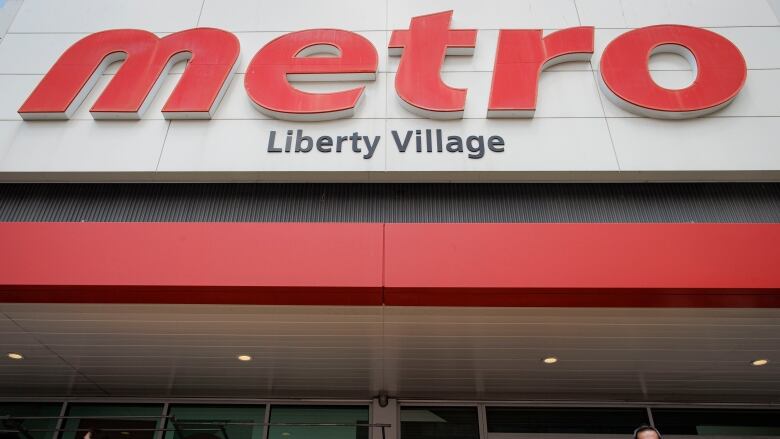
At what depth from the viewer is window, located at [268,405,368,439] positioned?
7340 millimetres

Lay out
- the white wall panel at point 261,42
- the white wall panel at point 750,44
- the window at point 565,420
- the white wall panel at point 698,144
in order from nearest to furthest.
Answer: the white wall panel at point 698,144 → the white wall panel at point 750,44 → the window at point 565,420 → the white wall panel at point 261,42

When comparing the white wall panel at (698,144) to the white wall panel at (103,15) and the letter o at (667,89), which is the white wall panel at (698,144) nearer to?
the letter o at (667,89)

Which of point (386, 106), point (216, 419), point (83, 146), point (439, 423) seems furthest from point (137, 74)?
point (439, 423)

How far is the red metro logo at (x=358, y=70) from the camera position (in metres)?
6.77

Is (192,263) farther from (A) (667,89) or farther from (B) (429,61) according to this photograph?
(A) (667,89)

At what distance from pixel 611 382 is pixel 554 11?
5494 millimetres

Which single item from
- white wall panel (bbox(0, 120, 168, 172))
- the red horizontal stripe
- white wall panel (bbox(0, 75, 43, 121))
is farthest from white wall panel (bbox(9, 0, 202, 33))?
the red horizontal stripe

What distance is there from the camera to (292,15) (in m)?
8.20

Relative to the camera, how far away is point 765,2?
26.1 feet

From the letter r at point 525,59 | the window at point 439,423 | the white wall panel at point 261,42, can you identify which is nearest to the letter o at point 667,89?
the letter r at point 525,59

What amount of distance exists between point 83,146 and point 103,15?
2.86 m

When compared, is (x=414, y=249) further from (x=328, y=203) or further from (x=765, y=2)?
(x=765, y=2)

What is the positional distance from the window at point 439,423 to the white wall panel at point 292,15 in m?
5.77

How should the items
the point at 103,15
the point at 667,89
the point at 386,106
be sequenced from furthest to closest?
the point at 103,15, the point at 386,106, the point at 667,89
